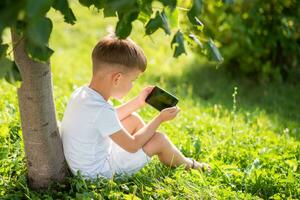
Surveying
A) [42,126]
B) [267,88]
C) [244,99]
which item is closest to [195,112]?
[244,99]

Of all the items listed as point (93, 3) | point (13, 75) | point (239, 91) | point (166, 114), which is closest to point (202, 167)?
point (166, 114)

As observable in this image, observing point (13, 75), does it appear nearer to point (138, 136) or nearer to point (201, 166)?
point (138, 136)

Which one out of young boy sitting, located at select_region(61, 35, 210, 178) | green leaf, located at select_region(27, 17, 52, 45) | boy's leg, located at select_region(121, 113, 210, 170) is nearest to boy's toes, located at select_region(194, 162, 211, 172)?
boy's leg, located at select_region(121, 113, 210, 170)

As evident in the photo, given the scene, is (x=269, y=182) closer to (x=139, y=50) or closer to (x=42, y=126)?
(x=139, y=50)

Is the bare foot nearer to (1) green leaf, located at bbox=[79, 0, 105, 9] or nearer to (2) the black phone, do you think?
(2) the black phone

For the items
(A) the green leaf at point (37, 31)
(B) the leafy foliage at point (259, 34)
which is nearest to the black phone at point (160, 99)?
(A) the green leaf at point (37, 31)

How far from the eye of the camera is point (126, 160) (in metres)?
3.28

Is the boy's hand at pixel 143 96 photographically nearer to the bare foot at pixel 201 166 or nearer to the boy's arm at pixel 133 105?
the boy's arm at pixel 133 105

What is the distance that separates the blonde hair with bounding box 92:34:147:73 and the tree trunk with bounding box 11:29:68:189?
327mm

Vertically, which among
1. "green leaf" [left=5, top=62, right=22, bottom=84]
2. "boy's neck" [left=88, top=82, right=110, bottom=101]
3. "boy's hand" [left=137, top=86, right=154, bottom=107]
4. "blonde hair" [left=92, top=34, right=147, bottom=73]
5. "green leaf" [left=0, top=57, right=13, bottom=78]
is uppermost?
"green leaf" [left=0, top=57, right=13, bottom=78]

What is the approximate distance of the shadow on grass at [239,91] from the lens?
540 centimetres

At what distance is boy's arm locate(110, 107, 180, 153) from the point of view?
3123 millimetres

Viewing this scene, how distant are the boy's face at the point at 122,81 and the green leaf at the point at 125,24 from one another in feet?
2.96

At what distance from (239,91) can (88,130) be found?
320 centimetres
